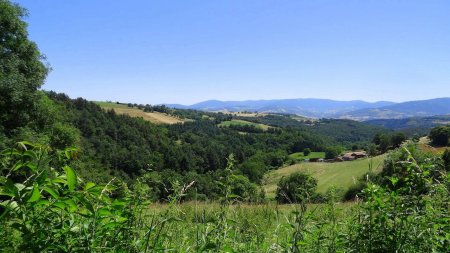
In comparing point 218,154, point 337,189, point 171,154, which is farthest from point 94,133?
point 337,189

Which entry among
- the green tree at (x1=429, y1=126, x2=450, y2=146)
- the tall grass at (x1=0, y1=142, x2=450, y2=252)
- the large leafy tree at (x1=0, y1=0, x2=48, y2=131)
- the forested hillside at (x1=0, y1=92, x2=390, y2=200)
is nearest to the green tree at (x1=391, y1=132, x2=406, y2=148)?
the tall grass at (x1=0, y1=142, x2=450, y2=252)

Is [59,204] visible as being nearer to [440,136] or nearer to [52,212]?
[52,212]

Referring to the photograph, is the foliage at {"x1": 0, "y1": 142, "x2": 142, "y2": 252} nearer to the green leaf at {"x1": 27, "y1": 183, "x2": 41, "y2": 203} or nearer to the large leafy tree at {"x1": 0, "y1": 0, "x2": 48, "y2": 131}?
the green leaf at {"x1": 27, "y1": 183, "x2": 41, "y2": 203}

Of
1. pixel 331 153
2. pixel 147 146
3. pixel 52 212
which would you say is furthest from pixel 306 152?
pixel 52 212

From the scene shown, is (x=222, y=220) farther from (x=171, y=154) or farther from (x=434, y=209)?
(x=171, y=154)

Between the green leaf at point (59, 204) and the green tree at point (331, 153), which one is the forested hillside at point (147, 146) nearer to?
the green tree at point (331, 153)

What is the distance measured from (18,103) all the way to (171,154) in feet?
268

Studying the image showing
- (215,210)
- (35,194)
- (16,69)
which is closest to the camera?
(35,194)

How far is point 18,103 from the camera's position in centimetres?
2186

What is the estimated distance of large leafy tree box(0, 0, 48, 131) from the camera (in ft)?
68.9

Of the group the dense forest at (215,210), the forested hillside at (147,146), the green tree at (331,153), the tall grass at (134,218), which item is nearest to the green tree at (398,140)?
the dense forest at (215,210)

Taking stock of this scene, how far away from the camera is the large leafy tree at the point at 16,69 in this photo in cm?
2102

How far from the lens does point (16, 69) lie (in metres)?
22.0

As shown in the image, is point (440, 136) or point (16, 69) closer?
point (16, 69)
